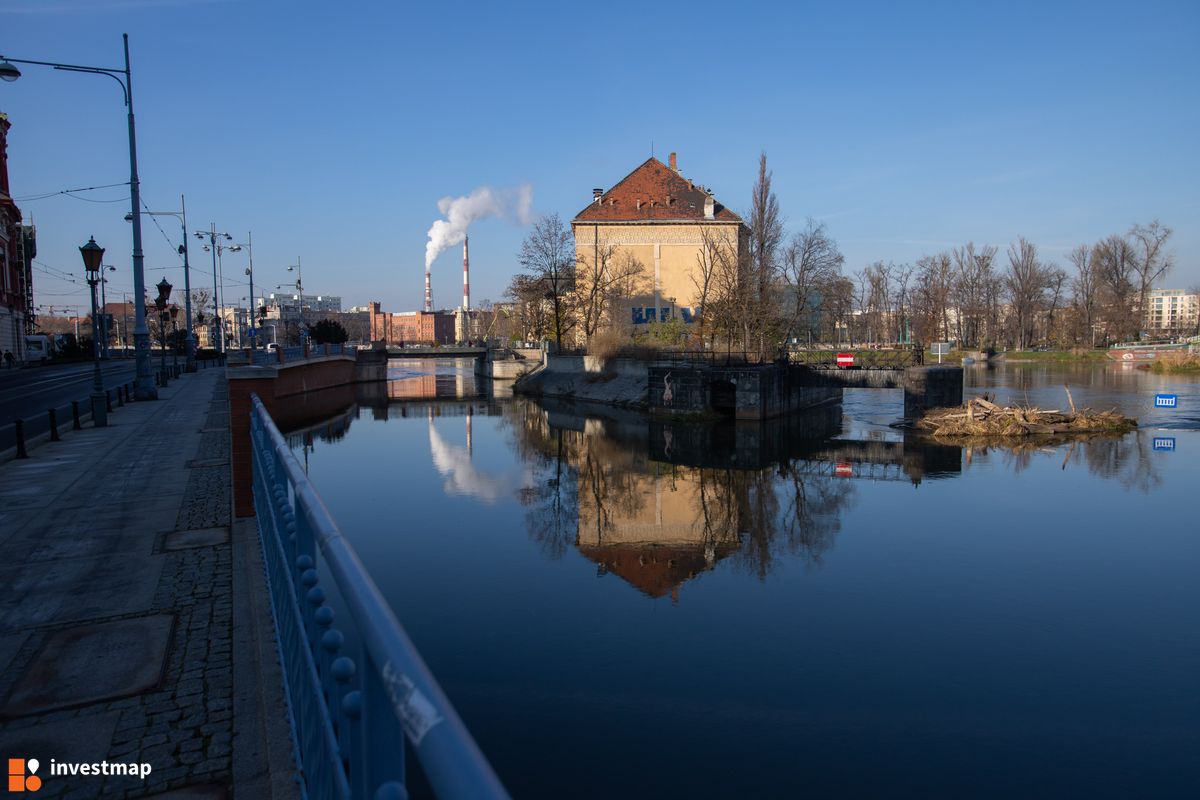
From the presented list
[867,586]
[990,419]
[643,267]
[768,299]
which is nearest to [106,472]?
[867,586]

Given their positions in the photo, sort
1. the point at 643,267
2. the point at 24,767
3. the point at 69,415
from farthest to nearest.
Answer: the point at 643,267 < the point at 69,415 < the point at 24,767

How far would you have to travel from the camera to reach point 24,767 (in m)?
4.13

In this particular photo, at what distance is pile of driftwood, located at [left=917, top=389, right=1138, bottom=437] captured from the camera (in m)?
28.4

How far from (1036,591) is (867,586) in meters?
2.31

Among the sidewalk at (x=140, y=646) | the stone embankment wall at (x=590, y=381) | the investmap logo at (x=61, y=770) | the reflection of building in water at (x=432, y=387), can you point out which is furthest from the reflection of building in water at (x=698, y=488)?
the reflection of building in water at (x=432, y=387)

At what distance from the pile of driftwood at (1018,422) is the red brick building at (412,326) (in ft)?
430

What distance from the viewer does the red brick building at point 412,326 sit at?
154500mm

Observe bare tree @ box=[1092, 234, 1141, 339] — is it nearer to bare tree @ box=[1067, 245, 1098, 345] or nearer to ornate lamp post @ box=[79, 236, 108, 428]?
bare tree @ box=[1067, 245, 1098, 345]

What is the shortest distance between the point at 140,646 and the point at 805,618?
7604 mm

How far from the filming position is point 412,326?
6516 inches

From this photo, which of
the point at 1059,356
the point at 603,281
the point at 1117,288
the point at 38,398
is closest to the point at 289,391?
the point at 38,398

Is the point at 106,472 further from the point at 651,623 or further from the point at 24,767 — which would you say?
the point at 24,767

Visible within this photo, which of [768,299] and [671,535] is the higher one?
[768,299]

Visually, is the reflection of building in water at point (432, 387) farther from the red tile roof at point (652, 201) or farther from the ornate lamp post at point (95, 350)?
Answer: the ornate lamp post at point (95, 350)
